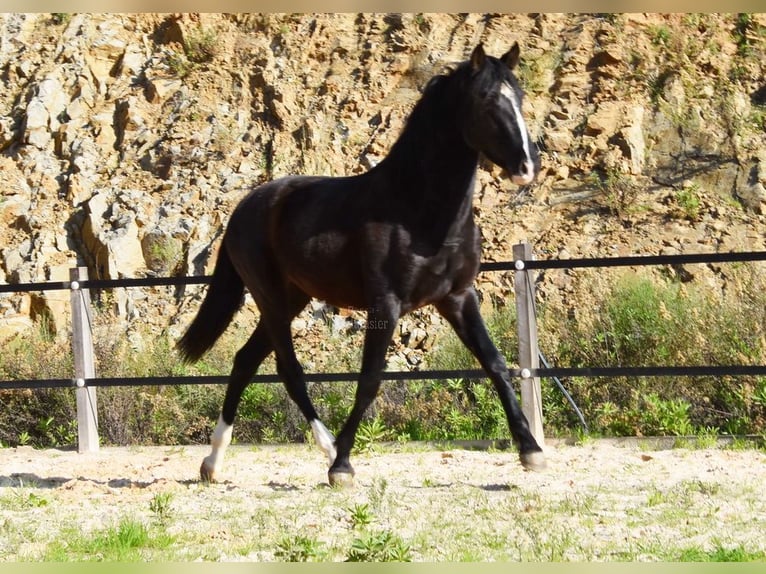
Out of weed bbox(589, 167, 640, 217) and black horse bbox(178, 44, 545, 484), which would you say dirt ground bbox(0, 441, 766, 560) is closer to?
black horse bbox(178, 44, 545, 484)

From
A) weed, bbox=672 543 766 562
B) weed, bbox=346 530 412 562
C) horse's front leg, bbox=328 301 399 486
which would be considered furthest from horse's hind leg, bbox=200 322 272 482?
weed, bbox=672 543 766 562

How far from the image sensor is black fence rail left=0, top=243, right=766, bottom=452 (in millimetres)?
7573

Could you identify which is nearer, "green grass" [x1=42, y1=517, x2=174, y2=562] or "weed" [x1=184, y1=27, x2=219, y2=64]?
"green grass" [x1=42, y1=517, x2=174, y2=562]

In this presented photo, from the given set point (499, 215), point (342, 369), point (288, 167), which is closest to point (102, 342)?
point (342, 369)

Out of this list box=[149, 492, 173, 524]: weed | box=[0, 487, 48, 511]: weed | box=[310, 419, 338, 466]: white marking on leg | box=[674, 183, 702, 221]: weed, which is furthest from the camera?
box=[674, 183, 702, 221]: weed

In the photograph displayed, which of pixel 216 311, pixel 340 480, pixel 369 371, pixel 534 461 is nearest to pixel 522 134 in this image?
pixel 369 371

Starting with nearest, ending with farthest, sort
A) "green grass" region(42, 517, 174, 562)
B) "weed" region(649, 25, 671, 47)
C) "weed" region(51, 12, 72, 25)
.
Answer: "green grass" region(42, 517, 174, 562) < "weed" region(649, 25, 671, 47) < "weed" region(51, 12, 72, 25)

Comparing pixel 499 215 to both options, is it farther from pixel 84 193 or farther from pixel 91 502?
pixel 91 502

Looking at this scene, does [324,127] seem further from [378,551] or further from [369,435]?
[378,551]

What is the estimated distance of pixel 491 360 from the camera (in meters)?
6.16

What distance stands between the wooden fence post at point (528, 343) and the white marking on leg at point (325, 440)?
81.9 inches

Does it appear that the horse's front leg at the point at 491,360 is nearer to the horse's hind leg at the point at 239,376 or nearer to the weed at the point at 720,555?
the horse's hind leg at the point at 239,376

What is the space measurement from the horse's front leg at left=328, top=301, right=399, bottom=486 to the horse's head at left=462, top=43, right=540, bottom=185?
3.62 ft

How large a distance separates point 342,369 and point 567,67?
5569mm
